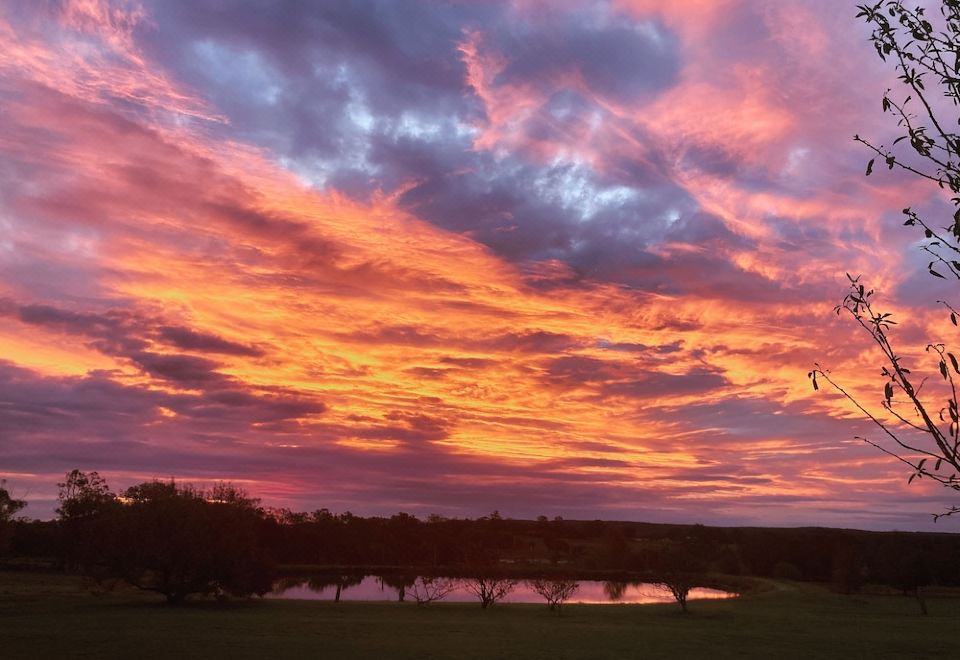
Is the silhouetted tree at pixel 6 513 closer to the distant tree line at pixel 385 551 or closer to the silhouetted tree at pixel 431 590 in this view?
the distant tree line at pixel 385 551

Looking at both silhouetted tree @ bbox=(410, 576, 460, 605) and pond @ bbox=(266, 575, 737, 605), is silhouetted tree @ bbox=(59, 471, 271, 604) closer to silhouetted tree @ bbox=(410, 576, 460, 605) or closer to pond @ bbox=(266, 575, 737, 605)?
silhouetted tree @ bbox=(410, 576, 460, 605)

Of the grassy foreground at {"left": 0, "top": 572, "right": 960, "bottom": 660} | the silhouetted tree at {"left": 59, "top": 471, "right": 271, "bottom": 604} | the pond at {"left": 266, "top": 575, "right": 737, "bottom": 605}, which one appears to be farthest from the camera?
the pond at {"left": 266, "top": 575, "right": 737, "bottom": 605}

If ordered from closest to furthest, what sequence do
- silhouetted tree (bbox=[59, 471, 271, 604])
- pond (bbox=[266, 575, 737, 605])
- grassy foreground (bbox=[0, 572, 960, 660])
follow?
grassy foreground (bbox=[0, 572, 960, 660]) → silhouetted tree (bbox=[59, 471, 271, 604]) → pond (bbox=[266, 575, 737, 605])

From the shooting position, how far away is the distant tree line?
51062 mm

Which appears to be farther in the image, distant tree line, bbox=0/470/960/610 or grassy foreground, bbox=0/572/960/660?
distant tree line, bbox=0/470/960/610

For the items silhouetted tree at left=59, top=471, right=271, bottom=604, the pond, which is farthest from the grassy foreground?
the pond

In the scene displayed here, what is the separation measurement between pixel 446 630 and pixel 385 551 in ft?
276

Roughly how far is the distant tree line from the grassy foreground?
2.57 metres

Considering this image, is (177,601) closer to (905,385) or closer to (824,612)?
(824,612)

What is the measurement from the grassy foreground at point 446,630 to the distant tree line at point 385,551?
257 cm

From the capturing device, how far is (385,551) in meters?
117

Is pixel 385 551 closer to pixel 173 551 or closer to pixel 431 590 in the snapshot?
pixel 431 590

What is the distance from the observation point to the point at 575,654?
27984mm

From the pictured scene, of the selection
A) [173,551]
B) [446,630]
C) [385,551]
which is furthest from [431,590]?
[385,551]
